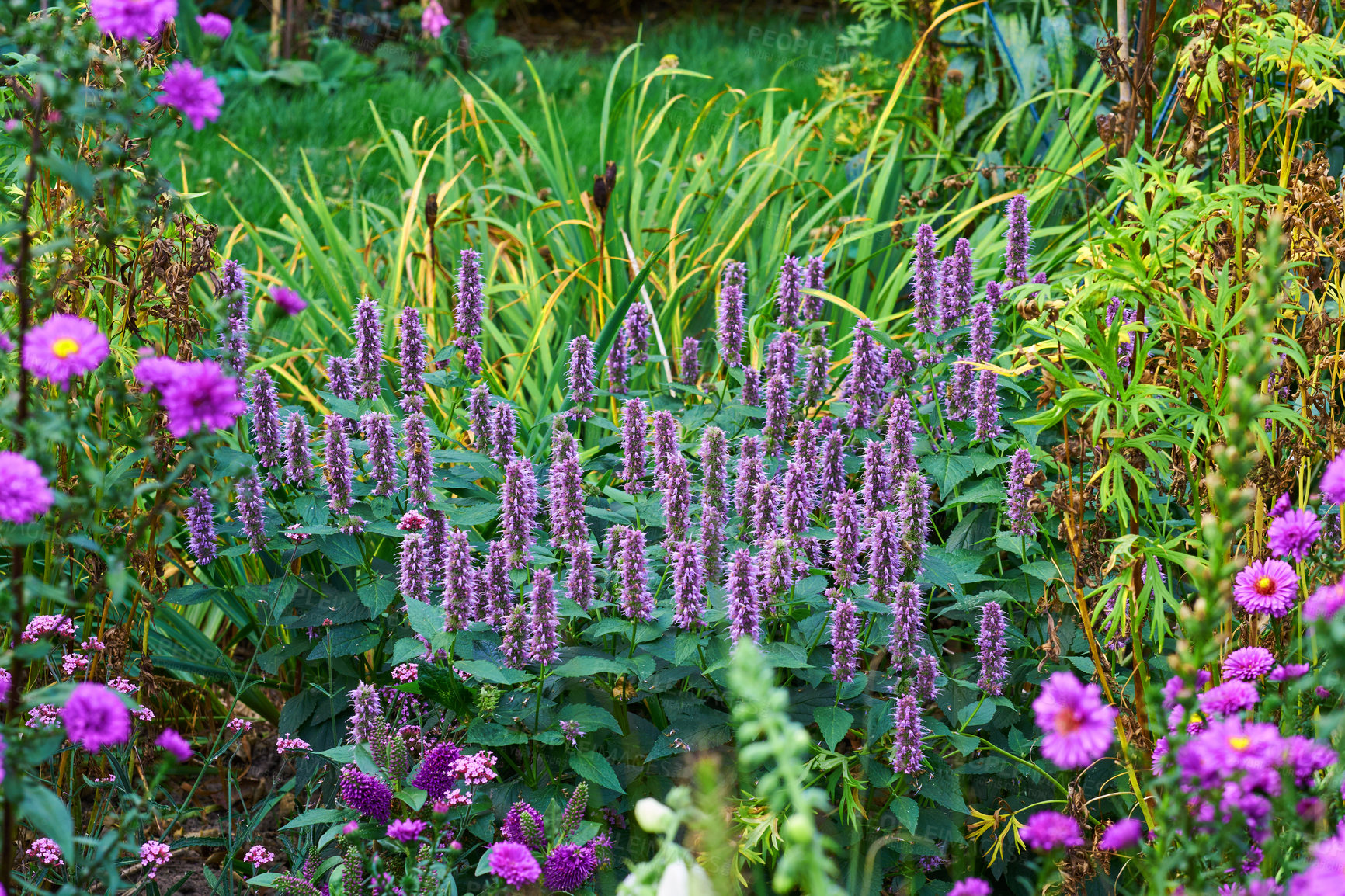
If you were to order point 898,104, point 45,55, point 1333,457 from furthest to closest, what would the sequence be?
point 898,104
point 1333,457
point 45,55

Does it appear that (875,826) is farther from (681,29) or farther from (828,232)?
(681,29)

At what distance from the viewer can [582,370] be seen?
9.06 feet

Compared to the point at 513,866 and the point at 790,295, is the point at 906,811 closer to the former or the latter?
the point at 513,866

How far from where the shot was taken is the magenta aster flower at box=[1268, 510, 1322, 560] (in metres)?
1.61

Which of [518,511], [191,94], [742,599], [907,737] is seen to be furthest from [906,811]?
[191,94]

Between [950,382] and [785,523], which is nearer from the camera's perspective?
[785,523]

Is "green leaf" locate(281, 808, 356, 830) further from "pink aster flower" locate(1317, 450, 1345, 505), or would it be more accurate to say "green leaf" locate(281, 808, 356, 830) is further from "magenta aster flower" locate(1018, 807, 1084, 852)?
"pink aster flower" locate(1317, 450, 1345, 505)

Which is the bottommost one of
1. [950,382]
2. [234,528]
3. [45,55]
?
[234,528]

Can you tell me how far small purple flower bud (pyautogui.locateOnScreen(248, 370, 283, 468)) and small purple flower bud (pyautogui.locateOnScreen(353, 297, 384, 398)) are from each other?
0.78 feet

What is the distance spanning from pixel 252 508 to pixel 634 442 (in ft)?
2.47

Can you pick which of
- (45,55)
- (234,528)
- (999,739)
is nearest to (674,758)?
(999,739)

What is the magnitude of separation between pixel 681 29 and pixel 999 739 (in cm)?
859

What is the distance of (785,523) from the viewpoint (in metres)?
2.24

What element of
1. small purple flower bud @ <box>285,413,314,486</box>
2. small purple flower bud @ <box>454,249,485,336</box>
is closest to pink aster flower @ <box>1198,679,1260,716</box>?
small purple flower bud @ <box>285,413,314,486</box>
